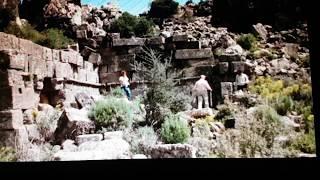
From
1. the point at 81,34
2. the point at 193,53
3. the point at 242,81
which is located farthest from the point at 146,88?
the point at 81,34

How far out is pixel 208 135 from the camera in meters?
7.64

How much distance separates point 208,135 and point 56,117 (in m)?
3.02

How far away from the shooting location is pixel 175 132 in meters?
7.47

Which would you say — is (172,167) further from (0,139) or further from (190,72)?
(190,72)

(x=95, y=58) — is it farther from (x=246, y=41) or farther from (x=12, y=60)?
(x=12, y=60)

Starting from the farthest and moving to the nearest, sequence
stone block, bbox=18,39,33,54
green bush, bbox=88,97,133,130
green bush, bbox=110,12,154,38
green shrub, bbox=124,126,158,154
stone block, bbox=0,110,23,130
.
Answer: green bush, bbox=110,12,154,38, stone block, bbox=18,39,33,54, green bush, bbox=88,97,133,130, stone block, bbox=0,110,23,130, green shrub, bbox=124,126,158,154

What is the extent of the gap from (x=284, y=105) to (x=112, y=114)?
10.5ft

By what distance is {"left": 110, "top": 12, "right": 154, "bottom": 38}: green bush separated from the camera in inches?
512

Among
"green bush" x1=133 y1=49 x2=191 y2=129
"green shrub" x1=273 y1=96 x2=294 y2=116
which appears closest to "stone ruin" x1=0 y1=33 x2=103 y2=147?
"green bush" x1=133 y1=49 x2=191 y2=129

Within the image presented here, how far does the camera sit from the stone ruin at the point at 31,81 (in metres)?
7.98

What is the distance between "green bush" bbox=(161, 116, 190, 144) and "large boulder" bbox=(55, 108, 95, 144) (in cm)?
140

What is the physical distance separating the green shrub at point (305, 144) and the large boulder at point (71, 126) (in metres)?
3.56

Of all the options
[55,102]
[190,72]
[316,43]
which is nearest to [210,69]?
[190,72]

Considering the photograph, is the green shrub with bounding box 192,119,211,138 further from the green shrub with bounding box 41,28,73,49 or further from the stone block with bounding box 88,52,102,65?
the stone block with bounding box 88,52,102,65
